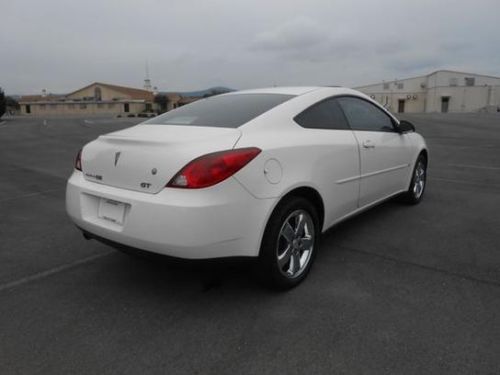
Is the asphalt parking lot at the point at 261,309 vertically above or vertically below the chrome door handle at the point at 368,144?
below

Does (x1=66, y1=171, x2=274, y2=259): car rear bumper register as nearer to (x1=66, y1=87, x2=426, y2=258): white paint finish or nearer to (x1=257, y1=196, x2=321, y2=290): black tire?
(x1=66, y1=87, x2=426, y2=258): white paint finish

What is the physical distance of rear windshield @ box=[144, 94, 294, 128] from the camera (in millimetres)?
3105

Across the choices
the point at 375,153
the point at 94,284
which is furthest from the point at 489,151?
the point at 94,284

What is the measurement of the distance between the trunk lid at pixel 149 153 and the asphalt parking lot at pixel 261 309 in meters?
0.60

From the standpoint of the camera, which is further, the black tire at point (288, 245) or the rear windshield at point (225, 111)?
the rear windshield at point (225, 111)

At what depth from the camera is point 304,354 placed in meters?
2.29

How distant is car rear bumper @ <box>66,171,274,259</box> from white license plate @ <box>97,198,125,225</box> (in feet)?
0.10

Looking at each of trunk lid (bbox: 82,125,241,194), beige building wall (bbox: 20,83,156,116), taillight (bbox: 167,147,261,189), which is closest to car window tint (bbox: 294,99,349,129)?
trunk lid (bbox: 82,125,241,194)

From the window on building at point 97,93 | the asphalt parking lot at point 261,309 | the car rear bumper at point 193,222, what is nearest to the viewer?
the asphalt parking lot at point 261,309

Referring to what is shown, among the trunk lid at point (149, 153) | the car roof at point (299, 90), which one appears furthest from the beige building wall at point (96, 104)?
the trunk lid at point (149, 153)

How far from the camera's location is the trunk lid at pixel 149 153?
255 centimetres

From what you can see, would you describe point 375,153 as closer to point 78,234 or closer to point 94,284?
point 94,284

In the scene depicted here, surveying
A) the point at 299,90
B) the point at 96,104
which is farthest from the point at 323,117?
the point at 96,104

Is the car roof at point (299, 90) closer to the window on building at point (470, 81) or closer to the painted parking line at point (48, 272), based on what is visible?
the painted parking line at point (48, 272)
